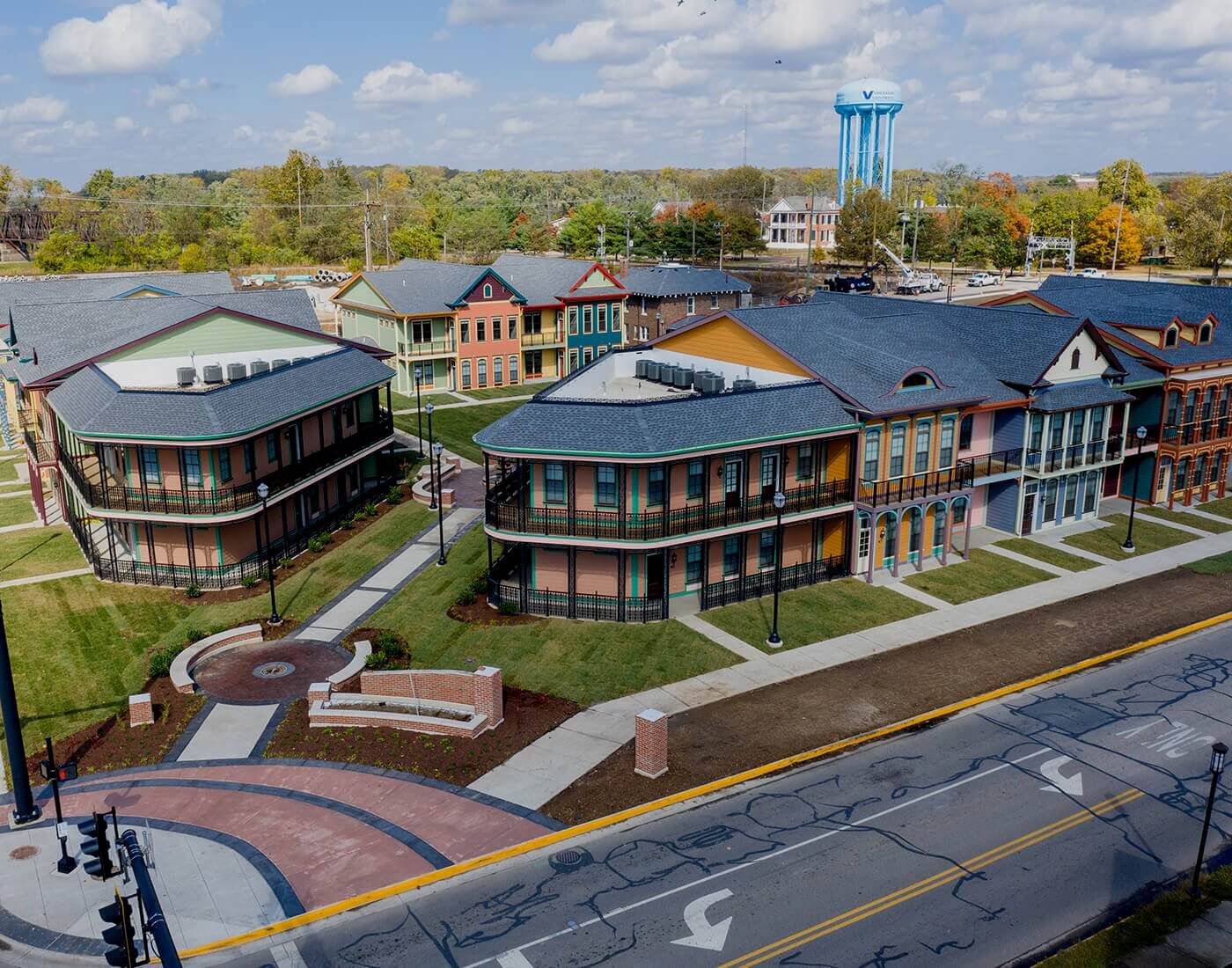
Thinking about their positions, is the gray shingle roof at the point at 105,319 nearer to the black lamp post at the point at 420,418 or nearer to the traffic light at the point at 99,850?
the black lamp post at the point at 420,418

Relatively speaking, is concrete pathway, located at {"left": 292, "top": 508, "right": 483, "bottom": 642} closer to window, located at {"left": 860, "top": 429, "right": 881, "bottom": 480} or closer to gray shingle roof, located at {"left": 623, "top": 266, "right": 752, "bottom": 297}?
window, located at {"left": 860, "top": 429, "right": 881, "bottom": 480}

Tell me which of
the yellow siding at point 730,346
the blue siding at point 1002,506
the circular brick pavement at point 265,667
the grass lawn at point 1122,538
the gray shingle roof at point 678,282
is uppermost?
the gray shingle roof at point 678,282

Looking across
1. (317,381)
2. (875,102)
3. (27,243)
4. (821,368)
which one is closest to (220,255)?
(27,243)

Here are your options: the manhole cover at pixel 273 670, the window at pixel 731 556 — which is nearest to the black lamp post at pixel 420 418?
the window at pixel 731 556

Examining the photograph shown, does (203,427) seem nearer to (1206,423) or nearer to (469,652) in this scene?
(469,652)

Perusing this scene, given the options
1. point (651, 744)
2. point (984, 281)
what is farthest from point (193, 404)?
point (984, 281)

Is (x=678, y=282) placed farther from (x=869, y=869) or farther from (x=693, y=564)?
(x=869, y=869)
